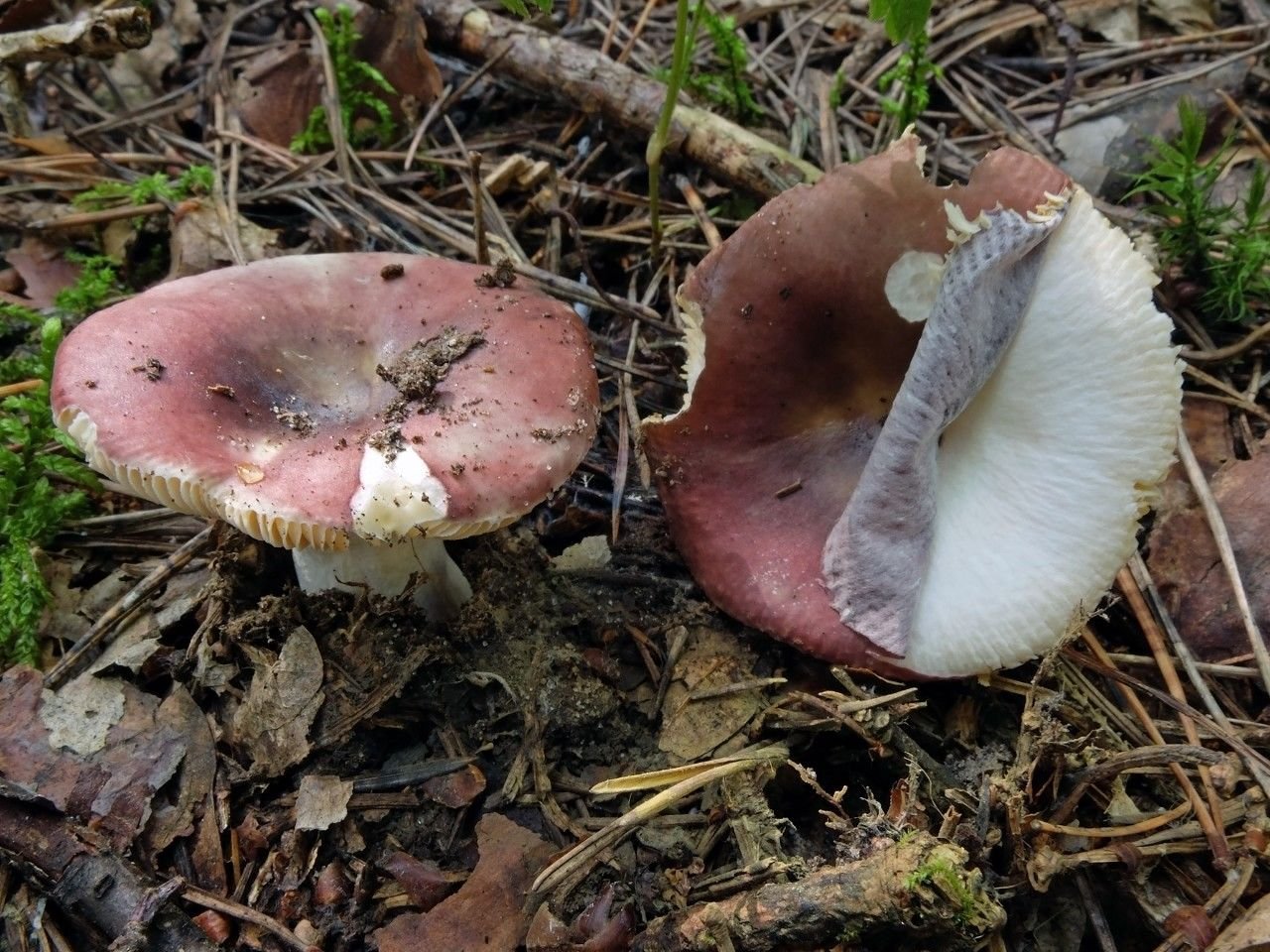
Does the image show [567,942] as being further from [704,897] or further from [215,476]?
[215,476]

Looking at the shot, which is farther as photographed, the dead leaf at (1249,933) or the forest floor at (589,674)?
the forest floor at (589,674)

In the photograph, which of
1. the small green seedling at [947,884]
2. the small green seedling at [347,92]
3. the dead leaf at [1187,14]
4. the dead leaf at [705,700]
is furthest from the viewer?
the dead leaf at [1187,14]

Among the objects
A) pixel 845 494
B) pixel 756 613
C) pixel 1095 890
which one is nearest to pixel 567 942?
pixel 756 613

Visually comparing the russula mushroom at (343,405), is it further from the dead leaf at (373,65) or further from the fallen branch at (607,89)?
the dead leaf at (373,65)

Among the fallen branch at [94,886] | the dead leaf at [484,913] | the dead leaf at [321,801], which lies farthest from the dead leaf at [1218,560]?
the fallen branch at [94,886]

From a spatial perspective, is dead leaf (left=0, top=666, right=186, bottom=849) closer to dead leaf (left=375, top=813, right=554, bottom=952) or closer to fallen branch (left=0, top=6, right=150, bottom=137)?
dead leaf (left=375, top=813, right=554, bottom=952)

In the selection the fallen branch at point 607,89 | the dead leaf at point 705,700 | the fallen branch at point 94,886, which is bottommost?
the fallen branch at point 94,886

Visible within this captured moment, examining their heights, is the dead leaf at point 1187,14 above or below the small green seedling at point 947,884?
above

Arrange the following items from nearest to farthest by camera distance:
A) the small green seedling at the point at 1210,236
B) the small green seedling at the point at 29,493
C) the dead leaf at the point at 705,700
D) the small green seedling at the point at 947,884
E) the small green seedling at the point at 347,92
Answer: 1. the small green seedling at the point at 947,884
2. the dead leaf at the point at 705,700
3. the small green seedling at the point at 29,493
4. the small green seedling at the point at 1210,236
5. the small green seedling at the point at 347,92

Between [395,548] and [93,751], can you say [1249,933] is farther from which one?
[93,751]
